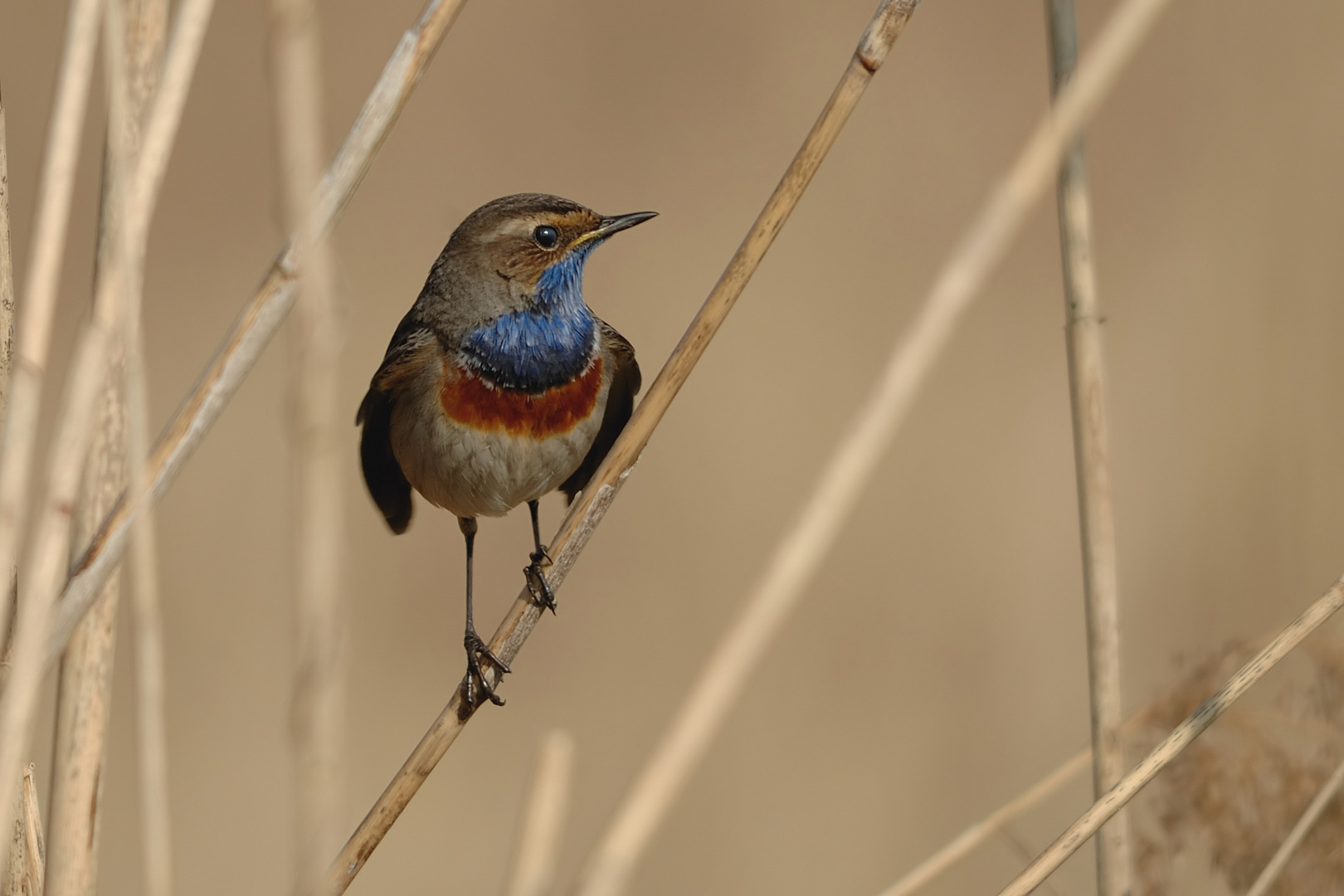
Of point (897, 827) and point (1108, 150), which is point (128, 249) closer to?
point (897, 827)

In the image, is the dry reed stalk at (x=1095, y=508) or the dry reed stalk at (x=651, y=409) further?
the dry reed stalk at (x=1095, y=508)

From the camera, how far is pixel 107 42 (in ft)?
3.88

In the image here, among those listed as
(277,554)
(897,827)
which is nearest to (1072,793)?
(897,827)

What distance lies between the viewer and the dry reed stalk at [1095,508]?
167 centimetres

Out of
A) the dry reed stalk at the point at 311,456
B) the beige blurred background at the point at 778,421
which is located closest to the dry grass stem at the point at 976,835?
the dry reed stalk at the point at 311,456

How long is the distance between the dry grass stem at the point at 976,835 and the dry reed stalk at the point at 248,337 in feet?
3.31

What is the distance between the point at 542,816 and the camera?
1.07m

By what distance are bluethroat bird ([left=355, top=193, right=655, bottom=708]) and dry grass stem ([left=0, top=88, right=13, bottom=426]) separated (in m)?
0.92

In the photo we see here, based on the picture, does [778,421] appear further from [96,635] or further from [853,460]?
[853,460]

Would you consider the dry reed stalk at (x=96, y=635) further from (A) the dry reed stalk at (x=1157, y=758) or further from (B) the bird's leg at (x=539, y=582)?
(A) the dry reed stalk at (x=1157, y=758)

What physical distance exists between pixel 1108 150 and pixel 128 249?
4256 mm

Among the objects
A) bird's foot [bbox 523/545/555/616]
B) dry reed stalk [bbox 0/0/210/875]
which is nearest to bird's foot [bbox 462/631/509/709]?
bird's foot [bbox 523/545/555/616]

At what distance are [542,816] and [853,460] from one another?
1.42 feet

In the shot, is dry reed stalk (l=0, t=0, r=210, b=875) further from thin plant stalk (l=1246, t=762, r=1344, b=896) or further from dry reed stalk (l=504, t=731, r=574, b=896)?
thin plant stalk (l=1246, t=762, r=1344, b=896)
